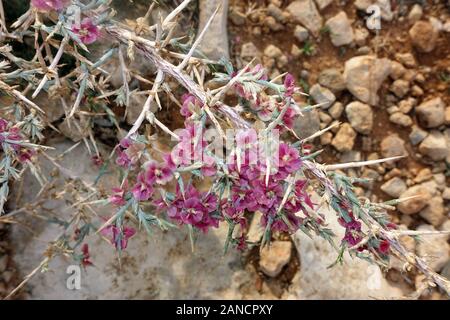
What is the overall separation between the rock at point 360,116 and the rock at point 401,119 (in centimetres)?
17

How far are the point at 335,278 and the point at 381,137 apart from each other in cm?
108

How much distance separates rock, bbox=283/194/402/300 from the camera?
3.40m

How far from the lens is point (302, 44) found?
378 centimetres

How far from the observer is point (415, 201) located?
359cm

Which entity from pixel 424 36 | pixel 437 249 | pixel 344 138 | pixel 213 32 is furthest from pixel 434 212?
pixel 213 32

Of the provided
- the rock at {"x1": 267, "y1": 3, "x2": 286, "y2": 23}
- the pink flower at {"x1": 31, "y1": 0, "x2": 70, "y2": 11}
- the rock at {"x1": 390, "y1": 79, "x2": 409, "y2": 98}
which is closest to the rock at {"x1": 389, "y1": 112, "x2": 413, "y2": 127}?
the rock at {"x1": 390, "y1": 79, "x2": 409, "y2": 98}

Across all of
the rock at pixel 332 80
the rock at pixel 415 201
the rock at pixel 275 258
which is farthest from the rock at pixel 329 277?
the rock at pixel 332 80

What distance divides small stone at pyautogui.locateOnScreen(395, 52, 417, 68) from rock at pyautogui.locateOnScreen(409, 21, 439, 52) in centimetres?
9

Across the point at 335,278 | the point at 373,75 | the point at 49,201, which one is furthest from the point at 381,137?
the point at 49,201

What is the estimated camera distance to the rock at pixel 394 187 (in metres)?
3.67

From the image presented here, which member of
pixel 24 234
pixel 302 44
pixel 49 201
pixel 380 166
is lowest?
pixel 24 234

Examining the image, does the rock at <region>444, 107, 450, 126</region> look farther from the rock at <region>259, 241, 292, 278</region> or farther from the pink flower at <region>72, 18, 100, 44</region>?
the pink flower at <region>72, 18, 100, 44</region>
